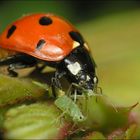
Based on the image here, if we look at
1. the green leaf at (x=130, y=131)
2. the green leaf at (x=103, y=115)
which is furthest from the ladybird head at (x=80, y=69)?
the green leaf at (x=130, y=131)

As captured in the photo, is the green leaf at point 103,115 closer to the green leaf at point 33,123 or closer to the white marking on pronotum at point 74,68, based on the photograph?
the green leaf at point 33,123

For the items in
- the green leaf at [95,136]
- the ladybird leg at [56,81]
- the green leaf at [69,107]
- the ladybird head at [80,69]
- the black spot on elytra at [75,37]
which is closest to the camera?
the green leaf at [95,136]

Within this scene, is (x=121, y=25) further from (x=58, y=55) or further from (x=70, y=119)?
(x=70, y=119)

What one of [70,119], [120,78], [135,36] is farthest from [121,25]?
[70,119]

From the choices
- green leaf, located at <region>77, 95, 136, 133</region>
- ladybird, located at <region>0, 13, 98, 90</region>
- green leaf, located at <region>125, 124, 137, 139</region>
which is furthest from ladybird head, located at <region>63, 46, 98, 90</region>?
green leaf, located at <region>125, 124, 137, 139</region>

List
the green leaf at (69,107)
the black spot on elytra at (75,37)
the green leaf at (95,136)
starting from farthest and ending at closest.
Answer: the black spot on elytra at (75,37)
the green leaf at (69,107)
the green leaf at (95,136)

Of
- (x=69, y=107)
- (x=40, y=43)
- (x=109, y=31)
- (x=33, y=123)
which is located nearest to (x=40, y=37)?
(x=40, y=43)

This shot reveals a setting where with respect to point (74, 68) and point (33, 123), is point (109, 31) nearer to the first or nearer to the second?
point (74, 68)
